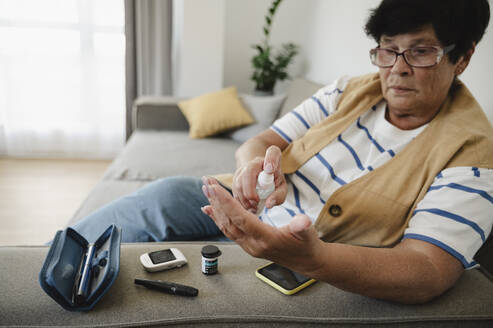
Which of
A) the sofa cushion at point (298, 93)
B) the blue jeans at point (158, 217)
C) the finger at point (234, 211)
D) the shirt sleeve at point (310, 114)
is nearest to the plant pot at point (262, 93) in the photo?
the sofa cushion at point (298, 93)

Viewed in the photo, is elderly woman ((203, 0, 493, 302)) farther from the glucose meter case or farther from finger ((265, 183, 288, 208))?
the glucose meter case

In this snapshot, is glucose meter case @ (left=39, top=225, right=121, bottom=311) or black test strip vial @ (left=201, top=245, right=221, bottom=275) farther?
black test strip vial @ (left=201, top=245, right=221, bottom=275)

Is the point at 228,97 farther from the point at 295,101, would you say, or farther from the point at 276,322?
the point at 276,322

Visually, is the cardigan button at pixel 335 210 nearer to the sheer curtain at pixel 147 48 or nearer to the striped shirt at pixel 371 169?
the striped shirt at pixel 371 169

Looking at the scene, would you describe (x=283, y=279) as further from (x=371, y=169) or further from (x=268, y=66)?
(x=268, y=66)

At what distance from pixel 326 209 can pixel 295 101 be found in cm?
132

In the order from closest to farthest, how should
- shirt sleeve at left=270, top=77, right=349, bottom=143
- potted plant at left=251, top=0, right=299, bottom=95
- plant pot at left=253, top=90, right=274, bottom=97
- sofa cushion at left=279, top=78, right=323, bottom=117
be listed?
shirt sleeve at left=270, top=77, right=349, bottom=143 → sofa cushion at left=279, top=78, right=323, bottom=117 → potted plant at left=251, top=0, right=299, bottom=95 → plant pot at left=253, top=90, right=274, bottom=97

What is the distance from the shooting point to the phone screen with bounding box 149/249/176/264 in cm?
75

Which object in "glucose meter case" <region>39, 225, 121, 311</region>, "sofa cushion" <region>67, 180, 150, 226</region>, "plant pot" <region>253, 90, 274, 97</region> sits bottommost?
"sofa cushion" <region>67, 180, 150, 226</region>

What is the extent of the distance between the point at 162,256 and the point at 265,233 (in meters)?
0.29

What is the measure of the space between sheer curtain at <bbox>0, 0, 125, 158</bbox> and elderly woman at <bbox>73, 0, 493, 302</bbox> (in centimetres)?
224

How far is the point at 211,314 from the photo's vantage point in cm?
65

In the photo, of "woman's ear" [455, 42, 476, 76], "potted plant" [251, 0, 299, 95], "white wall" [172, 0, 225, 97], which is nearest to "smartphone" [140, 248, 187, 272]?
"woman's ear" [455, 42, 476, 76]

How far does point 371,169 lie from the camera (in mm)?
918
